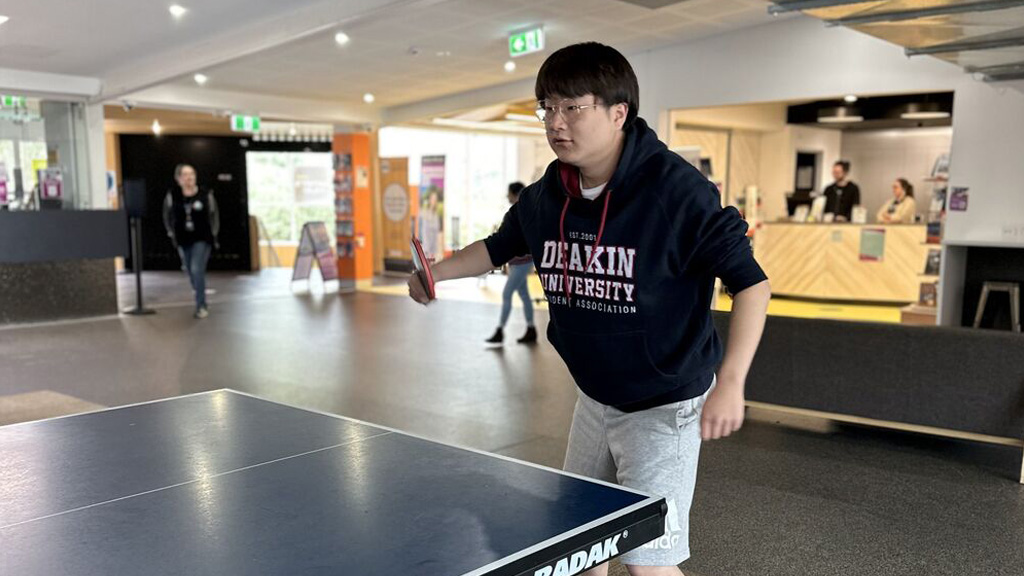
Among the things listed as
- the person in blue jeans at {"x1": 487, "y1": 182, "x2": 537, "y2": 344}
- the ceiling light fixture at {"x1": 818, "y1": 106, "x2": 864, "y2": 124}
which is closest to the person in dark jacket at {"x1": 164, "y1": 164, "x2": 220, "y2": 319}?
the person in blue jeans at {"x1": 487, "y1": 182, "x2": 537, "y2": 344}

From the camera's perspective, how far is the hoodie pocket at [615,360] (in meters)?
1.68

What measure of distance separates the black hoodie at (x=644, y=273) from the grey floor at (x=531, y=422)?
138 centimetres

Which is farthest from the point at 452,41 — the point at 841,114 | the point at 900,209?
the point at 841,114

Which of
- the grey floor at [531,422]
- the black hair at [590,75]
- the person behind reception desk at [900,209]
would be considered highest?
the black hair at [590,75]

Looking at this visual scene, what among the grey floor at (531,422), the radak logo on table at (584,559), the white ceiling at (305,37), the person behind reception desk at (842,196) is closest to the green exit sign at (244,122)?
the white ceiling at (305,37)

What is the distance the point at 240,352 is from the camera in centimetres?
700

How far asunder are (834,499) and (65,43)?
24.2ft

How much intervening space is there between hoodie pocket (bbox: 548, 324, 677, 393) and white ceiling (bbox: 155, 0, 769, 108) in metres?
4.45

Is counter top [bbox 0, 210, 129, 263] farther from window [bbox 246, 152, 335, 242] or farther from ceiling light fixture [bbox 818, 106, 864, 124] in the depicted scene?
ceiling light fixture [bbox 818, 106, 864, 124]

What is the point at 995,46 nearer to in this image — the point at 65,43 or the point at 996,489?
the point at 996,489

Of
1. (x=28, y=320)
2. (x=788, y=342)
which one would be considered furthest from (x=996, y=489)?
(x=28, y=320)

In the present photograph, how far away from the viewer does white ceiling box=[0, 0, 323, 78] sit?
20.5 ft

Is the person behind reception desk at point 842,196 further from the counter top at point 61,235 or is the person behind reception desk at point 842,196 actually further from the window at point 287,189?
the window at point 287,189

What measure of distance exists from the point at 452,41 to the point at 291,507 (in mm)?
7231
